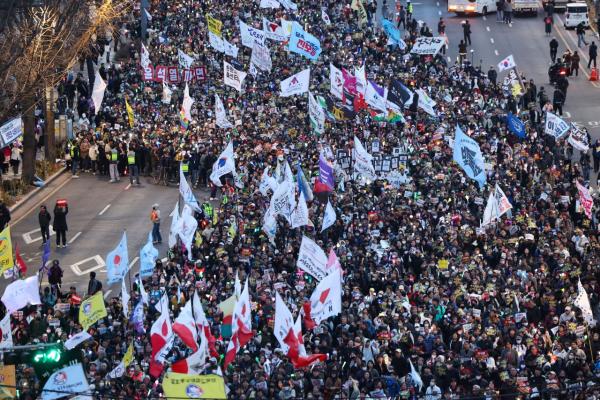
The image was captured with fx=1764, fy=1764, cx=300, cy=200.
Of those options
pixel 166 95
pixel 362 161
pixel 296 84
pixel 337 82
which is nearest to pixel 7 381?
pixel 362 161

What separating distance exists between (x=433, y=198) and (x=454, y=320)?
30.6ft

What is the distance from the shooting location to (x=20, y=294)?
40906mm

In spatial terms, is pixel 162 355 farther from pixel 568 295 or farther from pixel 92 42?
pixel 92 42

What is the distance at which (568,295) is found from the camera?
43.4 metres

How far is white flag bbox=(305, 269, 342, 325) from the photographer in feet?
131

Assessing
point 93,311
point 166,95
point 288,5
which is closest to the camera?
point 93,311

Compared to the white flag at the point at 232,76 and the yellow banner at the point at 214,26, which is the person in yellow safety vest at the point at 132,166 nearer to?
the white flag at the point at 232,76

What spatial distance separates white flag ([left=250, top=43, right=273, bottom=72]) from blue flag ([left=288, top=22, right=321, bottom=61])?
883 millimetres

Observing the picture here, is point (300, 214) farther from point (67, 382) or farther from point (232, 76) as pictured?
point (232, 76)

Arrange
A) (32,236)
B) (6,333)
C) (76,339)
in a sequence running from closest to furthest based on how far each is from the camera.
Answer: (6,333) → (76,339) → (32,236)

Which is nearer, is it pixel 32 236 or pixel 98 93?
pixel 32 236

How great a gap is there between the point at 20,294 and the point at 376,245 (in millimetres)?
10464

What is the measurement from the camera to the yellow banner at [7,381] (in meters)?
36.2

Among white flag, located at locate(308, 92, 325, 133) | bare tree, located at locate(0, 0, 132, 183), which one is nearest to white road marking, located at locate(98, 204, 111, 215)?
bare tree, located at locate(0, 0, 132, 183)
